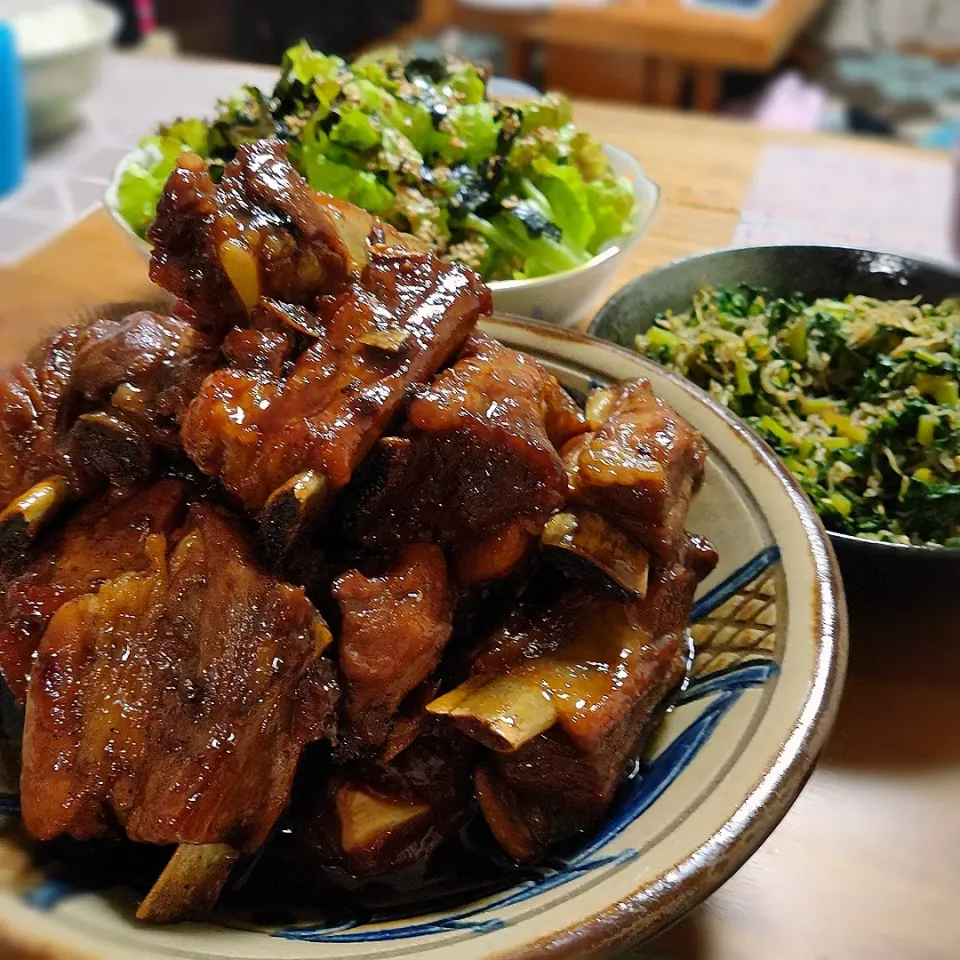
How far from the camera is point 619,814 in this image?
37.9 inches

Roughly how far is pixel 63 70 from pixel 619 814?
3.45 meters

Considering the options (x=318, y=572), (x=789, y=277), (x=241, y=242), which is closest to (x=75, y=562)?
(x=318, y=572)

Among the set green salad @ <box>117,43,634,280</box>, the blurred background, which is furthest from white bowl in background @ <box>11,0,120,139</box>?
green salad @ <box>117,43,634,280</box>

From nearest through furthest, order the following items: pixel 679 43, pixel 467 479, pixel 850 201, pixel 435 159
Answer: pixel 467 479 → pixel 435 159 → pixel 850 201 → pixel 679 43

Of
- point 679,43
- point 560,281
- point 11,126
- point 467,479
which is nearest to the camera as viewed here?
point 467,479

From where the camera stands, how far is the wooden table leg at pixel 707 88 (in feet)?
16.1

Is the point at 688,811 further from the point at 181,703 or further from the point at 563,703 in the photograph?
the point at 181,703

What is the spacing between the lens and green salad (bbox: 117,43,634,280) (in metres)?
1.88

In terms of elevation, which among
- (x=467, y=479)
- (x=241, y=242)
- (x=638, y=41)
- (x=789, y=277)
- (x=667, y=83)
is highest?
(x=241, y=242)

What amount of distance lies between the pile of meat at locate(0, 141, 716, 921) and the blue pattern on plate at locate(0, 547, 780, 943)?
0.04 meters

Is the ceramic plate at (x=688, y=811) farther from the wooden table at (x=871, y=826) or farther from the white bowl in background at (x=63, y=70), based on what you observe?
the white bowl in background at (x=63, y=70)

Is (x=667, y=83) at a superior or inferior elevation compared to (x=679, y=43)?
inferior

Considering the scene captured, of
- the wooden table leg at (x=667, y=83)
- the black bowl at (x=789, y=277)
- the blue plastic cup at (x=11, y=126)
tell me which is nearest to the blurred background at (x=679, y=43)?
the wooden table leg at (x=667, y=83)

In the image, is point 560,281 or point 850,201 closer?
point 560,281
